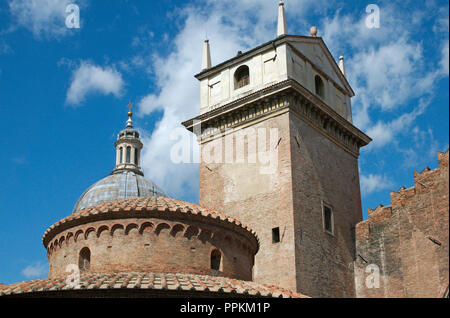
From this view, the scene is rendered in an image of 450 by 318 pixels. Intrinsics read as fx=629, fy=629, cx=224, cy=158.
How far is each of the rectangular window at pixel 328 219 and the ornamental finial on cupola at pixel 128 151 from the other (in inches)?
913

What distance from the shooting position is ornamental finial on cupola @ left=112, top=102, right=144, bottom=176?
44.5m

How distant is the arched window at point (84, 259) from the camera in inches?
592

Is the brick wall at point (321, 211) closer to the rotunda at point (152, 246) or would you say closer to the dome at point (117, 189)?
the rotunda at point (152, 246)

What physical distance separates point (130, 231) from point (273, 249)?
299 inches

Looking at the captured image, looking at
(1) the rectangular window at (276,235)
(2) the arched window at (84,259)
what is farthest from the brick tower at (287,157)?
(2) the arched window at (84,259)

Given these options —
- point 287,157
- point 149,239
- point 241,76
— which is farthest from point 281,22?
point 149,239

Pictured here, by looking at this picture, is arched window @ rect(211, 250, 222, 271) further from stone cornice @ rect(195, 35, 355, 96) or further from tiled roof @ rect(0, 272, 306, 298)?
stone cornice @ rect(195, 35, 355, 96)

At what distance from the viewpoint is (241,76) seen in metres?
25.3

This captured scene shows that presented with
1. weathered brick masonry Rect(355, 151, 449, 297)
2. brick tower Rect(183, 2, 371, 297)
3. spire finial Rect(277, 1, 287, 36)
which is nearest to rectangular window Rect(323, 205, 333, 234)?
brick tower Rect(183, 2, 371, 297)

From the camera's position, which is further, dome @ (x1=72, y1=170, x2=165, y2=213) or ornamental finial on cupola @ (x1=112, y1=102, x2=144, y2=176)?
ornamental finial on cupola @ (x1=112, y1=102, x2=144, y2=176)

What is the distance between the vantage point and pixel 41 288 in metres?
12.2

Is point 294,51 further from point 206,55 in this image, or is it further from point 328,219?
A: point 328,219

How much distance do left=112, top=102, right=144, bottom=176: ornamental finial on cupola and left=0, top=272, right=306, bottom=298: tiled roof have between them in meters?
30.8

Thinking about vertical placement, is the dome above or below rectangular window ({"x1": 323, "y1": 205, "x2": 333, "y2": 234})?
above
